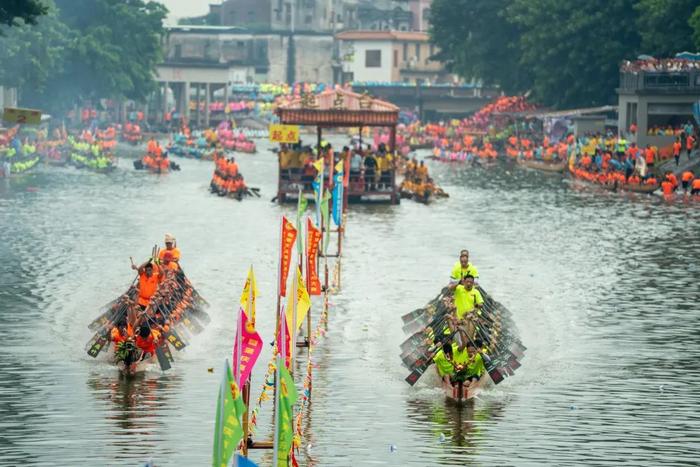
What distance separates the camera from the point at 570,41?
99.4m

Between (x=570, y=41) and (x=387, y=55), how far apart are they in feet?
237

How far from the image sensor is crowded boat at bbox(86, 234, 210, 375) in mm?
30906

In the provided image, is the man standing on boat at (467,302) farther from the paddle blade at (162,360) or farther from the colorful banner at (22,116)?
the colorful banner at (22,116)

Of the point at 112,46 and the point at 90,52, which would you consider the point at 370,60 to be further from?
the point at 90,52

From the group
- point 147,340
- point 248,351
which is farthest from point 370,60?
point 248,351

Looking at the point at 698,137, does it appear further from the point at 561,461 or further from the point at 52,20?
the point at 561,461

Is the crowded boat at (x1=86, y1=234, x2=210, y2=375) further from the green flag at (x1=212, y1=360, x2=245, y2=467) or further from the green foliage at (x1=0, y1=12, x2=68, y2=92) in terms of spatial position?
the green foliage at (x1=0, y1=12, x2=68, y2=92)

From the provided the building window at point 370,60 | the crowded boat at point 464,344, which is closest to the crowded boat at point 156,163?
the crowded boat at point 464,344

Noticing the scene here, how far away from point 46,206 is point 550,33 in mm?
40724

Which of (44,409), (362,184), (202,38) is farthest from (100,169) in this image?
(202,38)

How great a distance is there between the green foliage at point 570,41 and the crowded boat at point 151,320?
2010 inches

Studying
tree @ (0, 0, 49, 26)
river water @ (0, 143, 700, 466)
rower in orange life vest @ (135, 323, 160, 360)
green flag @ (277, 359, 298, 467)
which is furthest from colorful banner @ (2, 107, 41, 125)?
green flag @ (277, 359, 298, 467)

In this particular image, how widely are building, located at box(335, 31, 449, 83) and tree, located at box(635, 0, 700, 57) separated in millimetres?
79053

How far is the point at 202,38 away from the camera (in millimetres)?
176875
